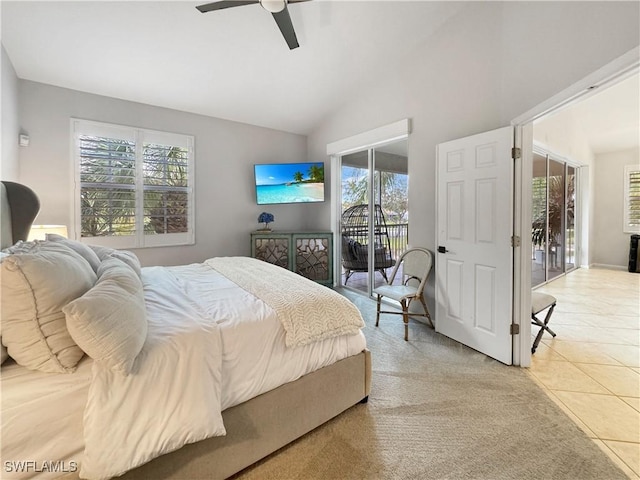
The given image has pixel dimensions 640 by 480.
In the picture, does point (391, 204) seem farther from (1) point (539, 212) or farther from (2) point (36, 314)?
(2) point (36, 314)

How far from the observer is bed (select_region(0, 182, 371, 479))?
3.08 feet

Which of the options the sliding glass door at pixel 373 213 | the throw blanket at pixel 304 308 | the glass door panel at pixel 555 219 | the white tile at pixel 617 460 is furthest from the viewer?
the glass door panel at pixel 555 219

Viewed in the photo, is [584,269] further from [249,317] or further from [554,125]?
[249,317]

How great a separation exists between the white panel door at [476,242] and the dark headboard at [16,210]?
318 centimetres

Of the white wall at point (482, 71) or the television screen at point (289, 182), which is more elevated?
the white wall at point (482, 71)

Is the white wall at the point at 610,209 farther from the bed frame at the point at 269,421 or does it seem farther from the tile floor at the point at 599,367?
the bed frame at the point at 269,421

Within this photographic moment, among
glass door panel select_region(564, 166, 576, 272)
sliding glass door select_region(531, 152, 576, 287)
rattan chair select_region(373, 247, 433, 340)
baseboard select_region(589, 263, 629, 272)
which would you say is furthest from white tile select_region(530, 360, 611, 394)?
baseboard select_region(589, 263, 629, 272)

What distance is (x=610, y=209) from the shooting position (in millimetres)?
5930

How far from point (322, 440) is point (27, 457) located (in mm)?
1209

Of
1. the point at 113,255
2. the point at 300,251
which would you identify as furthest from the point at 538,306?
the point at 113,255

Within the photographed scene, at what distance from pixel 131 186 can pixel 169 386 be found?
3.26 metres

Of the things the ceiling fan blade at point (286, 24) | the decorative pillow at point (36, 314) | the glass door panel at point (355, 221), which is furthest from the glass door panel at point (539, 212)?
the decorative pillow at point (36, 314)

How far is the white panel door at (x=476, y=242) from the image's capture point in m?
2.31

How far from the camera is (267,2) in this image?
1.91m
